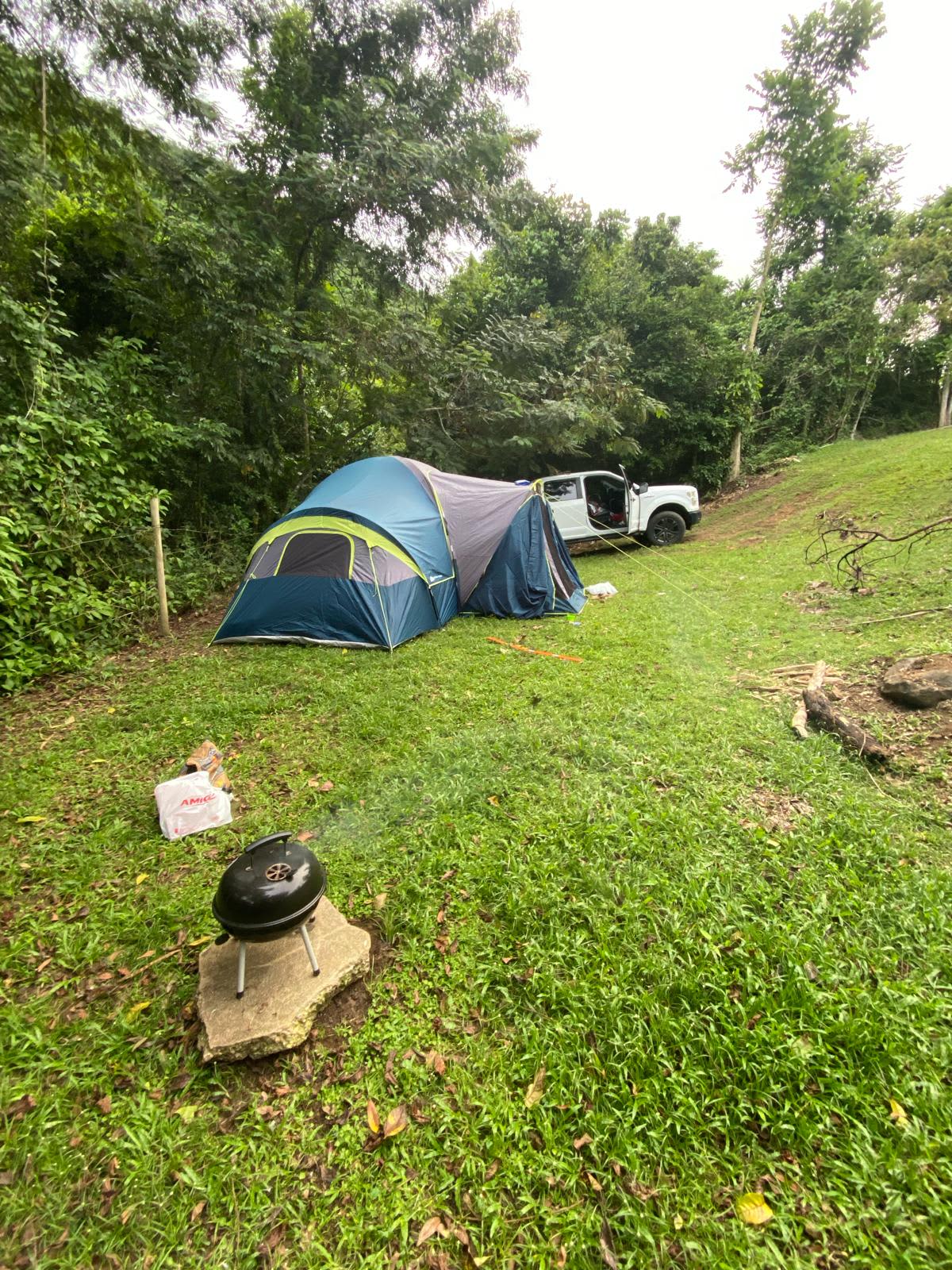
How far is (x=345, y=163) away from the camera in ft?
26.3

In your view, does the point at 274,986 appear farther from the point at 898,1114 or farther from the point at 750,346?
the point at 750,346

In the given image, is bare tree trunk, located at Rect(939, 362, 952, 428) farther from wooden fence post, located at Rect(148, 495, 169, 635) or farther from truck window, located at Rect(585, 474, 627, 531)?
wooden fence post, located at Rect(148, 495, 169, 635)

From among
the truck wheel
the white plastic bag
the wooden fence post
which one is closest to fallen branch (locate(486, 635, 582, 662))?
the white plastic bag

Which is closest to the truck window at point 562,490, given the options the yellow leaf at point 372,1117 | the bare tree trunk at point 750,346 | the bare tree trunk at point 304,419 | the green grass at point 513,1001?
the bare tree trunk at point 304,419

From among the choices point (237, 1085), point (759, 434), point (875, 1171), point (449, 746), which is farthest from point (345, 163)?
point (759, 434)

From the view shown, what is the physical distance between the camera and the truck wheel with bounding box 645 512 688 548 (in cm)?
1071

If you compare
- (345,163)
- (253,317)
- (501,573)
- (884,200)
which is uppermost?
(884,200)

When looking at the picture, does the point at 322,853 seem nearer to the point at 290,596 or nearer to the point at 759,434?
the point at 290,596

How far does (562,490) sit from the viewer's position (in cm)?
1026

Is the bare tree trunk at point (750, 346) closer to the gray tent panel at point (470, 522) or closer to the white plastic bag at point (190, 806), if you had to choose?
the gray tent panel at point (470, 522)

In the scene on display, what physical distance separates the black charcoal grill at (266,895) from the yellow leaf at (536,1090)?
835 mm

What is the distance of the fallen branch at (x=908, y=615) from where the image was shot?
16.3ft

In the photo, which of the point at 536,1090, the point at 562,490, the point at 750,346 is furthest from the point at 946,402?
the point at 536,1090

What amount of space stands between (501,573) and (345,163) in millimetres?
6941
